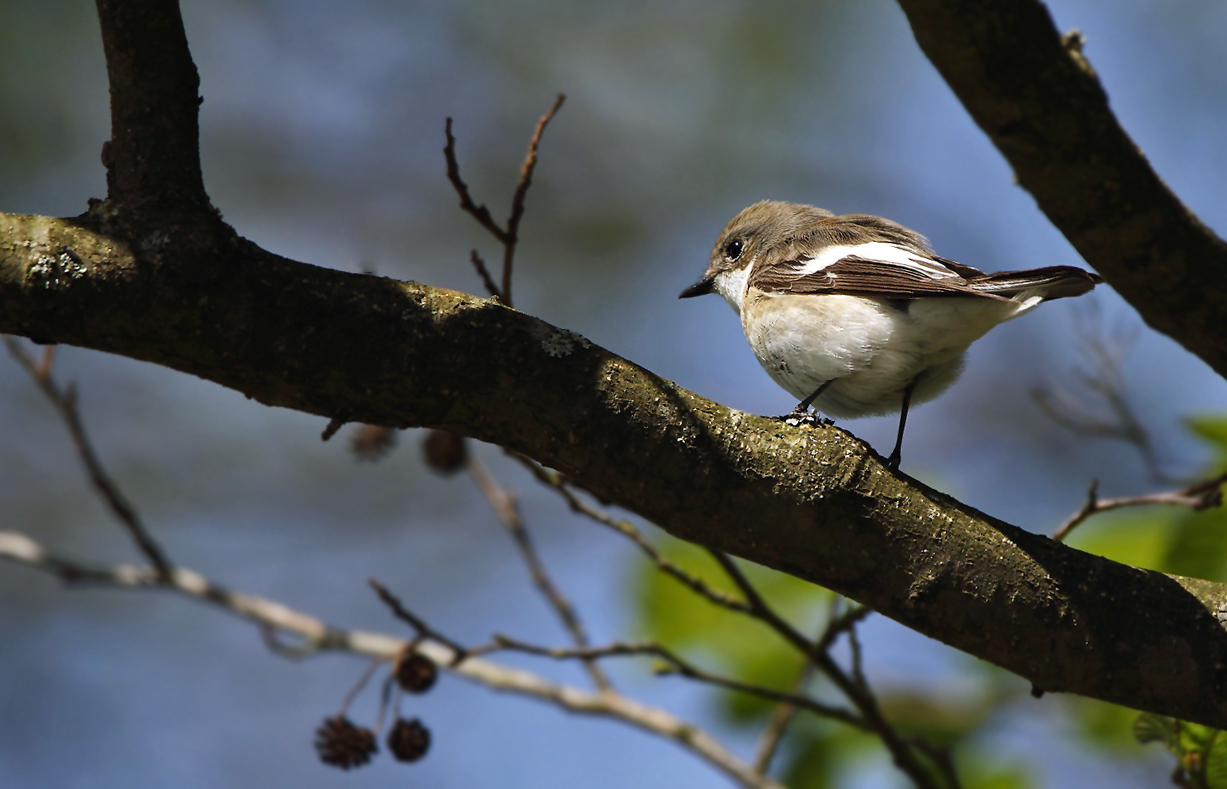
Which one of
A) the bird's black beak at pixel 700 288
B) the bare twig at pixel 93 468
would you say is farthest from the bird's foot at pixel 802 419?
the bare twig at pixel 93 468

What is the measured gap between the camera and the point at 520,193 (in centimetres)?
282

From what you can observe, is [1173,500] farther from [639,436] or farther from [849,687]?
[639,436]

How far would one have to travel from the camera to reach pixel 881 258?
337 cm

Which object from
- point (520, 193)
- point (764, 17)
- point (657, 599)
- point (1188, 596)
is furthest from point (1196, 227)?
point (764, 17)

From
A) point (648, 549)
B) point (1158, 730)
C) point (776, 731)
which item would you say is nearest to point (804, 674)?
point (776, 731)

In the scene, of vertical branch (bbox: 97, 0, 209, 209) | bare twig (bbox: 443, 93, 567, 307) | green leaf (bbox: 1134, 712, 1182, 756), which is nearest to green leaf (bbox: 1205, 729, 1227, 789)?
green leaf (bbox: 1134, 712, 1182, 756)

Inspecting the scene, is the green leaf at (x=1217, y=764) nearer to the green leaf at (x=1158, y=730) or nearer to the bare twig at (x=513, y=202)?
the green leaf at (x=1158, y=730)

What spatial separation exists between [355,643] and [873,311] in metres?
2.15

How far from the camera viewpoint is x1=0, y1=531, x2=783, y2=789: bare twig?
342 centimetres

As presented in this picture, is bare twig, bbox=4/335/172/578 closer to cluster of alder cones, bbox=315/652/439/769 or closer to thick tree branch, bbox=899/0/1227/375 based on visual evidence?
cluster of alder cones, bbox=315/652/439/769

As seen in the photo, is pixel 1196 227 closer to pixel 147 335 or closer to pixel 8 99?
pixel 147 335

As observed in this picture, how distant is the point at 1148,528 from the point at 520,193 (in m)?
2.32

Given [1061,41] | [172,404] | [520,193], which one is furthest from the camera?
[172,404]

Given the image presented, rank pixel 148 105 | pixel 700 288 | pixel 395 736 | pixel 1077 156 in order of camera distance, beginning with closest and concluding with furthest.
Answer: pixel 1077 156
pixel 148 105
pixel 395 736
pixel 700 288
